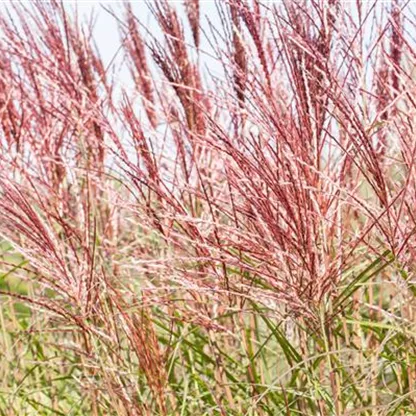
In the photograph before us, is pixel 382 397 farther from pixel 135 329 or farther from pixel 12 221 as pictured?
pixel 12 221

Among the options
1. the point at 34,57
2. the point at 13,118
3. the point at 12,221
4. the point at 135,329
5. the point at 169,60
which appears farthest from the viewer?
the point at 13,118

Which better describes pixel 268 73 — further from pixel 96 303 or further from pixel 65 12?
pixel 65 12

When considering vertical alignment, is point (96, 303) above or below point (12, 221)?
below

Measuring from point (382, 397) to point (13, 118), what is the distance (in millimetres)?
1389

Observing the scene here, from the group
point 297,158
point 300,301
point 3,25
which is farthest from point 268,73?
point 3,25

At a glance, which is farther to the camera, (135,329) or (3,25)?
(3,25)

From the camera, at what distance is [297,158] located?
1628 mm

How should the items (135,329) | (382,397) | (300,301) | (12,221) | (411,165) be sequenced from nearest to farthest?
(411,165), (300,301), (135,329), (12,221), (382,397)

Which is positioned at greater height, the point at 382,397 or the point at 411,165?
the point at 411,165

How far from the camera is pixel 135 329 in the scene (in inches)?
74.0

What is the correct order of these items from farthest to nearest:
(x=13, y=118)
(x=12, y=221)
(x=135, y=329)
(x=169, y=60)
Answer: (x=13, y=118), (x=169, y=60), (x=12, y=221), (x=135, y=329)

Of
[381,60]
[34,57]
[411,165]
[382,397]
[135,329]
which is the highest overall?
[34,57]

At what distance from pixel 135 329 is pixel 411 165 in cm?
64

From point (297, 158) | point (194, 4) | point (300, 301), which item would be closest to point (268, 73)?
point (297, 158)
